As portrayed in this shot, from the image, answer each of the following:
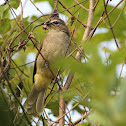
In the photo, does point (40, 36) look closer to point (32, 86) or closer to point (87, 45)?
point (32, 86)

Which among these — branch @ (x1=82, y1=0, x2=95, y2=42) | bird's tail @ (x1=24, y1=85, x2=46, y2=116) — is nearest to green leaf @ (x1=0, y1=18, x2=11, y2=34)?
branch @ (x1=82, y1=0, x2=95, y2=42)

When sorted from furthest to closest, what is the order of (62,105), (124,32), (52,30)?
(52,30) → (62,105) → (124,32)

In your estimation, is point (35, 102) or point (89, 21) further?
point (35, 102)

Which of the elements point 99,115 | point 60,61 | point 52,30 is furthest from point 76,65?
point 52,30

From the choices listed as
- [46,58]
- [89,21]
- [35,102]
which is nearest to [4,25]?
[89,21]

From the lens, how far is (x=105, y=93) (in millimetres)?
671

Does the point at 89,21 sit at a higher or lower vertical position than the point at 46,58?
higher

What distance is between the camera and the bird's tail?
3471 millimetres

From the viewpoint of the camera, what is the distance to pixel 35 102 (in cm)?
386

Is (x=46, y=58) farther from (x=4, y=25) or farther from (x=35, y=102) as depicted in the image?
(x=4, y=25)

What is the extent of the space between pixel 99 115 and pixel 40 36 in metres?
3.01

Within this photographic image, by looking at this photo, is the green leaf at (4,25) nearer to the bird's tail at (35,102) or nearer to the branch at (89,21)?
the branch at (89,21)

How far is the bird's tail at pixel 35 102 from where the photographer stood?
3471 mm

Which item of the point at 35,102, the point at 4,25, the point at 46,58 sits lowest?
the point at 35,102
